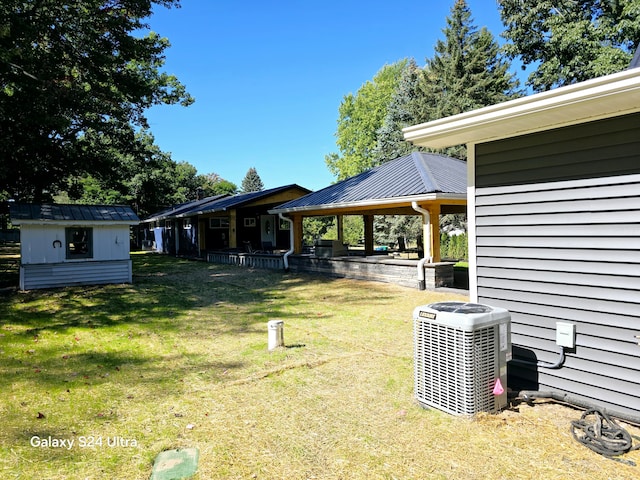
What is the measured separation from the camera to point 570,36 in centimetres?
1759

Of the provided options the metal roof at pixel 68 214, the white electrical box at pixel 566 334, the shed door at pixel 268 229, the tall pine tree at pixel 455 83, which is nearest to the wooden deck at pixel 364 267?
the shed door at pixel 268 229

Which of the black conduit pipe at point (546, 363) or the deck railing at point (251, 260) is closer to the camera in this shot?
the black conduit pipe at point (546, 363)

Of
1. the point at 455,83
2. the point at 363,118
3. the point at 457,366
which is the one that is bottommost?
the point at 457,366

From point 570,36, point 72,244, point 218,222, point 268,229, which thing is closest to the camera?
point 72,244

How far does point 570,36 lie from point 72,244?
2262 cm

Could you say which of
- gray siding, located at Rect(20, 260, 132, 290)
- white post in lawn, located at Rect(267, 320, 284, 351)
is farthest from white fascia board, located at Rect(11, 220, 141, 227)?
white post in lawn, located at Rect(267, 320, 284, 351)

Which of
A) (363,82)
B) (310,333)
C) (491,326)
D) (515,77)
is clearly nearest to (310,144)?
(363,82)

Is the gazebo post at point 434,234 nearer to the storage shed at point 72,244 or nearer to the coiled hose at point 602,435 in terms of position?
the coiled hose at point 602,435

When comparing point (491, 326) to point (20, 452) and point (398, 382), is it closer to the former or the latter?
point (398, 382)

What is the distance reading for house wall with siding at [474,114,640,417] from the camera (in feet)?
10.4

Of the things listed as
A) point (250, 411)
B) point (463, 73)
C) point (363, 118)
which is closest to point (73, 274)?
point (250, 411)

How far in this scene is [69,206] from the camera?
39.6 ft

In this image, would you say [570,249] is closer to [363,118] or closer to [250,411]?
[250,411]

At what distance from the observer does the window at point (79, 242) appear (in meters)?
11.7
